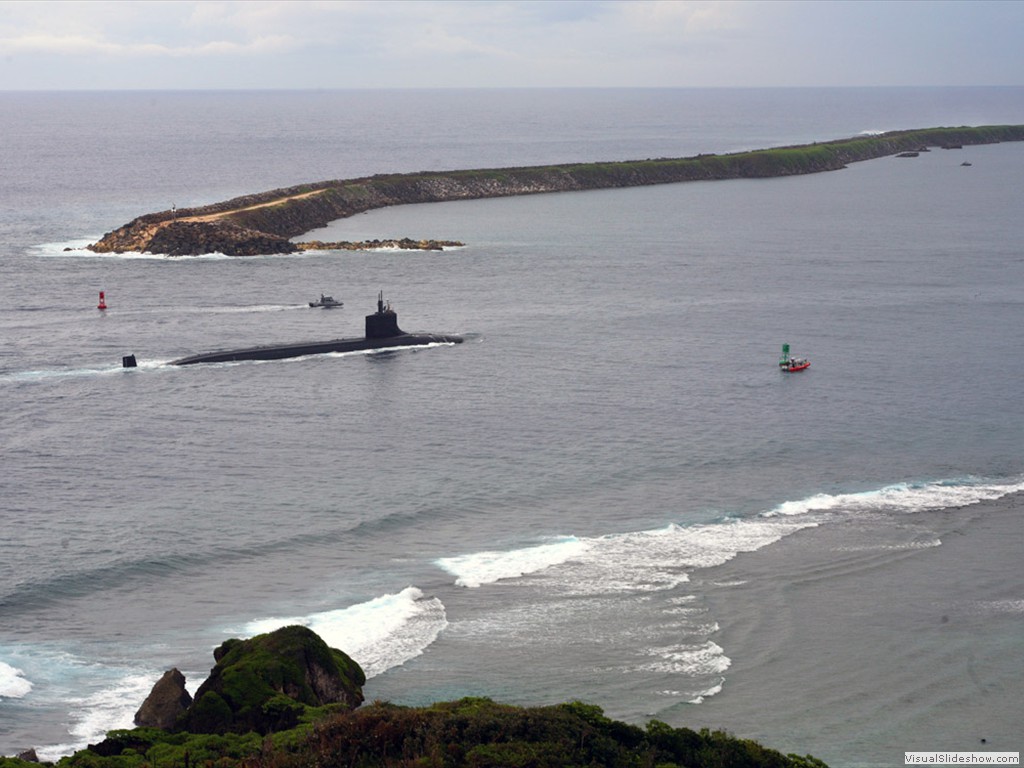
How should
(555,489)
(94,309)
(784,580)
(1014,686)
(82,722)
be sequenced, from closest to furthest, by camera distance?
(82,722)
(1014,686)
(784,580)
(555,489)
(94,309)

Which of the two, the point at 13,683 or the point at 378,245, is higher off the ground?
the point at 378,245

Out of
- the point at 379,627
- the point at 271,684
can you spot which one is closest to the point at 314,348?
the point at 379,627

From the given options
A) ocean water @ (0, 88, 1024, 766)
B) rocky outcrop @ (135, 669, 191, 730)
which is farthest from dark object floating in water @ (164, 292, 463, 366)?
rocky outcrop @ (135, 669, 191, 730)

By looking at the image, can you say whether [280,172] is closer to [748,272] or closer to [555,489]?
[748,272]

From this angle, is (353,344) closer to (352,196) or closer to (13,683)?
(13,683)

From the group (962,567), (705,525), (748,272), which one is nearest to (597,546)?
(705,525)

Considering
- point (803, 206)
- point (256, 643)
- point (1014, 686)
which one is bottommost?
point (1014, 686)

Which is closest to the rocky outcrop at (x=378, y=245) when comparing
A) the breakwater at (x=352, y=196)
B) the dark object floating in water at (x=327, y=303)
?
the breakwater at (x=352, y=196)
